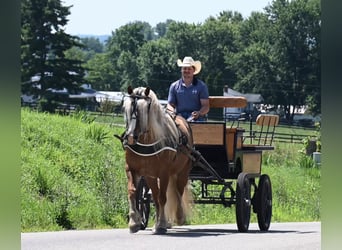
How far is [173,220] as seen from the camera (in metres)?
11.0

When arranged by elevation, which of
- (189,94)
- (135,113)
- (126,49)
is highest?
(126,49)

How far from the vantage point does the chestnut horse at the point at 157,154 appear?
949 cm

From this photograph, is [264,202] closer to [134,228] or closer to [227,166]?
[227,166]

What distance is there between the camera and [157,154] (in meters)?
9.88

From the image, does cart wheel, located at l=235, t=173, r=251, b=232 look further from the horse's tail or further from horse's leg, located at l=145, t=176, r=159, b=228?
horse's leg, located at l=145, t=176, r=159, b=228

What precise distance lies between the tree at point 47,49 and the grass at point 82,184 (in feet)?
44.0

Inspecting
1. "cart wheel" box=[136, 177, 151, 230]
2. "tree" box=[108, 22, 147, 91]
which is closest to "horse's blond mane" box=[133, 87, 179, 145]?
"cart wheel" box=[136, 177, 151, 230]

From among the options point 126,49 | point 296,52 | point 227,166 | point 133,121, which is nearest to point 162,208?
point 133,121

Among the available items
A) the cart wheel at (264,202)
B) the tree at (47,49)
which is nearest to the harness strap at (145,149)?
the cart wheel at (264,202)

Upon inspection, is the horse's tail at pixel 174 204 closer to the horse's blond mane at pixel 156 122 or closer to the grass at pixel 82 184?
the horse's blond mane at pixel 156 122

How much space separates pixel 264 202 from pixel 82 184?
297 inches

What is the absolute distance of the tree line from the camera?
152 ft

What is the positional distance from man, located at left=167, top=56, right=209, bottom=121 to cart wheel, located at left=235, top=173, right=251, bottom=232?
3.09 feet

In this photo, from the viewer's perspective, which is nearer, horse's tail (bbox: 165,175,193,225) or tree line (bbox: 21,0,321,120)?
horse's tail (bbox: 165,175,193,225)
